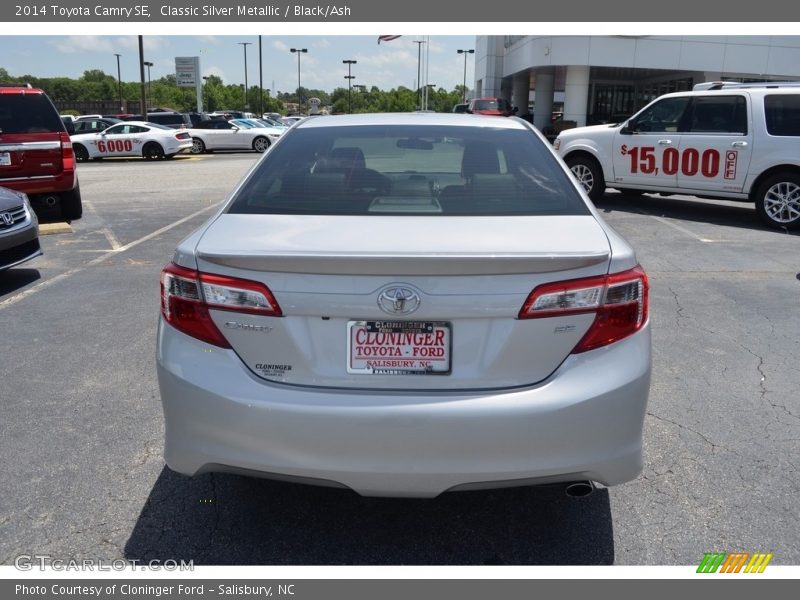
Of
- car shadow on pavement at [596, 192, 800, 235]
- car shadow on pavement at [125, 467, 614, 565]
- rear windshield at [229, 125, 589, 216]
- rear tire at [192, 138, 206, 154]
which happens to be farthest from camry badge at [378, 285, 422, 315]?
rear tire at [192, 138, 206, 154]

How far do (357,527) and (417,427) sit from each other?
2.86 ft

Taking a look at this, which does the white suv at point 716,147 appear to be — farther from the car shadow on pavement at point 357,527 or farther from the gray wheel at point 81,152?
the gray wheel at point 81,152

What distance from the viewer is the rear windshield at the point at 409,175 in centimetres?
308

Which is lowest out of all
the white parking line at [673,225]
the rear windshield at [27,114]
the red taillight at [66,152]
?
the white parking line at [673,225]

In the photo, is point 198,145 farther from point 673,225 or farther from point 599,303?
point 599,303

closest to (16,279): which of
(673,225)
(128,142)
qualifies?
(673,225)

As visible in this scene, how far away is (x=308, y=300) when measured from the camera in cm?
251

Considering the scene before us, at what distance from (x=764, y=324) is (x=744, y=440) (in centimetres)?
245

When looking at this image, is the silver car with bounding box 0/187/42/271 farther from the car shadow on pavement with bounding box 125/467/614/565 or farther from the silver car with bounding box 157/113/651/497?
the silver car with bounding box 157/113/651/497

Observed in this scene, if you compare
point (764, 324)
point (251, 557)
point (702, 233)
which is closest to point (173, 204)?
point (702, 233)

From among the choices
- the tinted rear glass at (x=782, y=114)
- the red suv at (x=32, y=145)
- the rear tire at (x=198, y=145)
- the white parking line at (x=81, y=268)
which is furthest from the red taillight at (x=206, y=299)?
the rear tire at (x=198, y=145)

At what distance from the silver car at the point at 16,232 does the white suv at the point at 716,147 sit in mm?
8479

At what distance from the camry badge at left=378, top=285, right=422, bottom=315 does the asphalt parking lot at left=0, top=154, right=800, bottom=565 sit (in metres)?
1.07

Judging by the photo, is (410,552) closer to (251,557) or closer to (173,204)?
(251,557)
